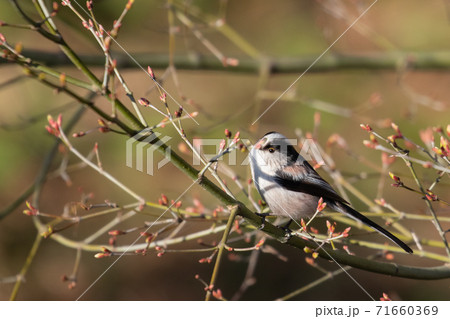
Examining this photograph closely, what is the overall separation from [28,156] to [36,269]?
1.79 meters

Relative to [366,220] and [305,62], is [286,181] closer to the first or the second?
[366,220]

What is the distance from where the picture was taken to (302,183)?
3691mm

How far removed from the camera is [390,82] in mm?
8609

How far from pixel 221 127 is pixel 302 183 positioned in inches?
79.2

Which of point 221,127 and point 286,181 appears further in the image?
point 221,127

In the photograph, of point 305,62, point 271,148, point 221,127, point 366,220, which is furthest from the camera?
point 221,127

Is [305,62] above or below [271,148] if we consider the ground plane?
above

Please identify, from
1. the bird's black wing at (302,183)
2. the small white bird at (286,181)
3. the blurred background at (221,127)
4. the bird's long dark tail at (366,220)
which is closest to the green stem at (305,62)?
the blurred background at (221,127)

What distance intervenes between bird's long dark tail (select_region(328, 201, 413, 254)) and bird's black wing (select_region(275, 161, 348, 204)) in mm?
66

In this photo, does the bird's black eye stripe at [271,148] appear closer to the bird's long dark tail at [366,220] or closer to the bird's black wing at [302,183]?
the bird's black wing at [302,183]

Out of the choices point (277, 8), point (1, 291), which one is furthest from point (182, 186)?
point (277, 8)

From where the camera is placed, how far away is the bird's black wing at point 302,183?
144 inches

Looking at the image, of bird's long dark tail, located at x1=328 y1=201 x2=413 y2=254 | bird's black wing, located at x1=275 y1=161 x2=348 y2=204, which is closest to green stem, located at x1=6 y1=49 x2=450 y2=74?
bird's black wing, located at x1=275 y1=161 x2=348 y2=204

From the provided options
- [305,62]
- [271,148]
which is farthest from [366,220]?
[305,62]
